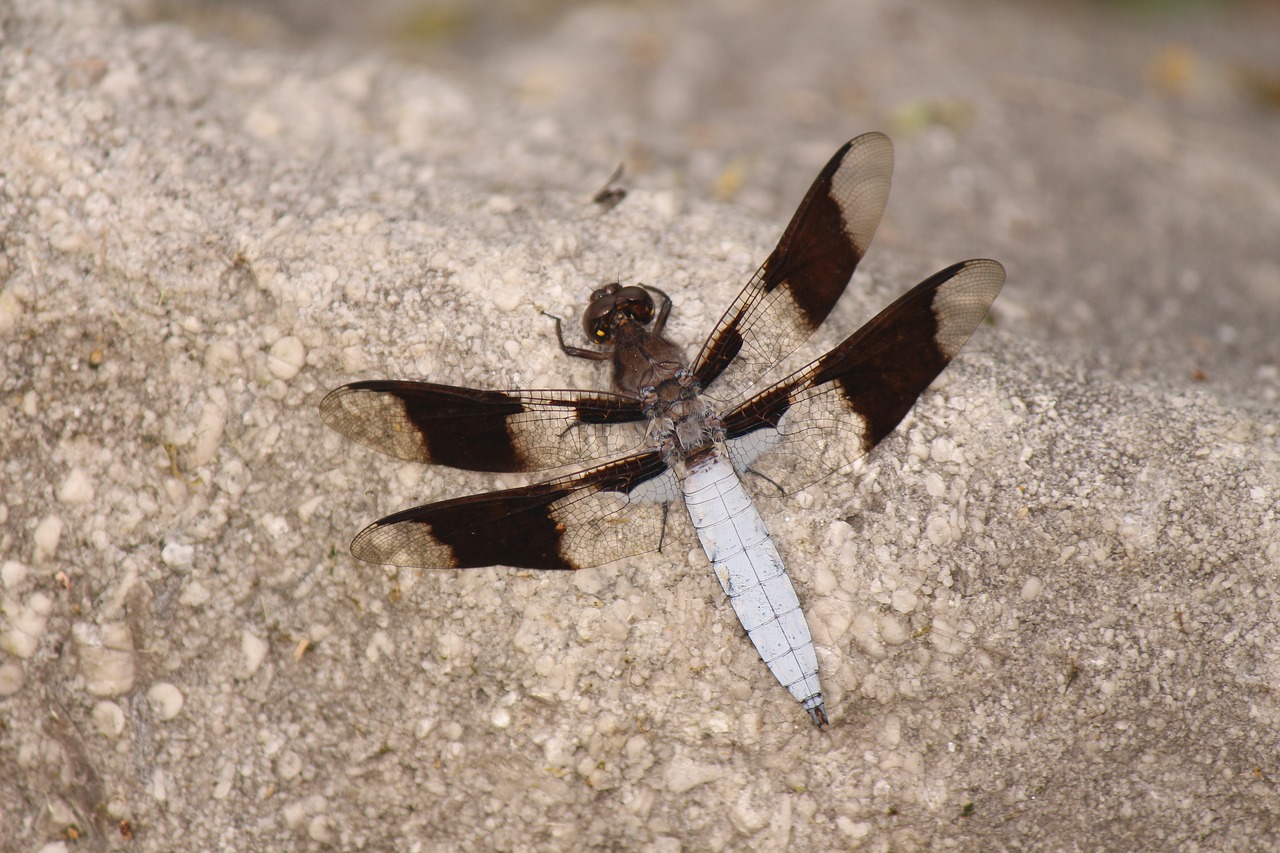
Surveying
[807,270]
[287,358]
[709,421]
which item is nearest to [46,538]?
[287,358]

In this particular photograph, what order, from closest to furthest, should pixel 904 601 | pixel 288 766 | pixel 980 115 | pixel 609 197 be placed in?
pixel 904 601 → pixel 288 766 → pixel 609 197 → pixel 980 115

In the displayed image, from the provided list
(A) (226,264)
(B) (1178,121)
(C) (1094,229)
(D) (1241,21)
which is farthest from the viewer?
(D) (1241,21)

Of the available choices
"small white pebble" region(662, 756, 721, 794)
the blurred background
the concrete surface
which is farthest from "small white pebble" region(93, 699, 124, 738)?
the blurred background

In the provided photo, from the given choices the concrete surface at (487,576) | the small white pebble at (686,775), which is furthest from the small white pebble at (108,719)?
the small white pebble at (686,775)

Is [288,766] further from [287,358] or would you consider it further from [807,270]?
[807,270]

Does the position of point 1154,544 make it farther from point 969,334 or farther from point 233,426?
point 233,426

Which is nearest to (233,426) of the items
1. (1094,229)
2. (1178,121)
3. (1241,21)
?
(1094,229)
